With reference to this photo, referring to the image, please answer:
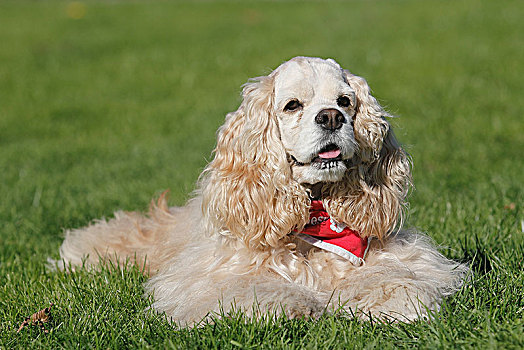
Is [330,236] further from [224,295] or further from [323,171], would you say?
[224,295]

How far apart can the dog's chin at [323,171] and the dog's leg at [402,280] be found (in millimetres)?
641

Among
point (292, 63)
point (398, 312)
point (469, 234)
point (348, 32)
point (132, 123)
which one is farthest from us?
point (348, 32)

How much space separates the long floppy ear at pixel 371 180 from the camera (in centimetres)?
394

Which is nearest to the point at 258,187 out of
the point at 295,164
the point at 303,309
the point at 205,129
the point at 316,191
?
the point at 295,164

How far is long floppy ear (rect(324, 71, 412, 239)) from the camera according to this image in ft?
12.9

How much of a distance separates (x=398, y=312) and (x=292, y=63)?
1596 millimetres

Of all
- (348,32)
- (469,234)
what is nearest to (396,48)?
(348,32)

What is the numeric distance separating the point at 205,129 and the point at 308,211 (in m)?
7.44

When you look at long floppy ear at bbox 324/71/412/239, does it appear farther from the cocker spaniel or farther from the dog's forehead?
the dog's forehead

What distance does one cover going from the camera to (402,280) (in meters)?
3.70

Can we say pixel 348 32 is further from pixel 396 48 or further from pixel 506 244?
pixel 506 244

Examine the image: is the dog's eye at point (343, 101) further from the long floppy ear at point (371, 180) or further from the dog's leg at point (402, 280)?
the dog's leg at point (402, 280)

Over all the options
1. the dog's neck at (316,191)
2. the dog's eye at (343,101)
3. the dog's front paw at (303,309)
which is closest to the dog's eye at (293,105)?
the dog's eye at (343,101)

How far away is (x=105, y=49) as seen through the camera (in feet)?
54.5
